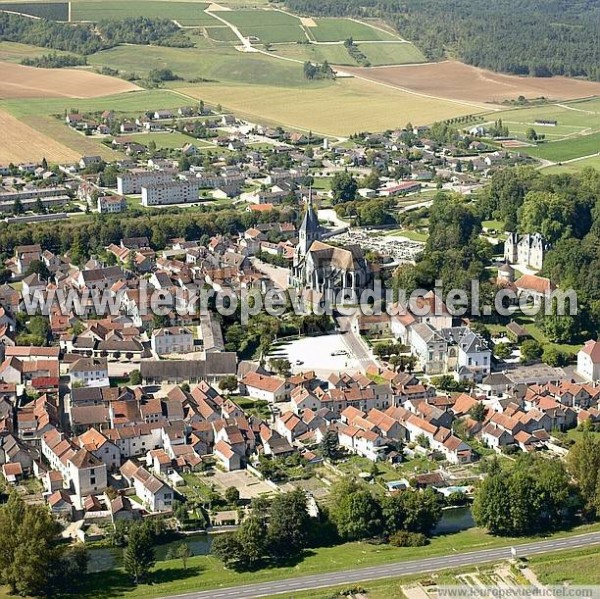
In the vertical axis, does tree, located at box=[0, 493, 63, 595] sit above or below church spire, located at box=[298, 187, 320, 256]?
below

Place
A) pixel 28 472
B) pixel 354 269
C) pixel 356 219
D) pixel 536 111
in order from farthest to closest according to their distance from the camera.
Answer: pixel 536 111
pixel 356 219
pixel 354 269
pixel 28 472

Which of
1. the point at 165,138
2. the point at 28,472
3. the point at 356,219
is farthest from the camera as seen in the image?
the point at 165,138

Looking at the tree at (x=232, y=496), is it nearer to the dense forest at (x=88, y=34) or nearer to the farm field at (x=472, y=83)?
the farm field at (x=472, y=83)

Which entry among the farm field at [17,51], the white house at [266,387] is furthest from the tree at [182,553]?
the farm field at [17,51]

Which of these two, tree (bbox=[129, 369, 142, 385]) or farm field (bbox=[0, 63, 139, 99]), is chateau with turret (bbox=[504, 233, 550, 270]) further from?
farm field (bbox=[0, 63, 139, 99])

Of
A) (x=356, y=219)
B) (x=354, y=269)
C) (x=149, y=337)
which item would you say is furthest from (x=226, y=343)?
(x=356, y=219)

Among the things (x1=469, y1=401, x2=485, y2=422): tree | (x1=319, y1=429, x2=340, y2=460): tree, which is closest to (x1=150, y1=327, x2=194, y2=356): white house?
(x1=319, y1=429, x2=340, y2=460): tree

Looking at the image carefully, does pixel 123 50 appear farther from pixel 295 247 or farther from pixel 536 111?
pixel 295 247
